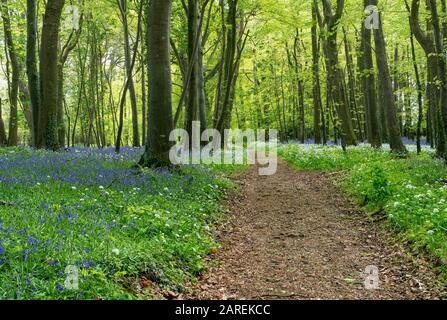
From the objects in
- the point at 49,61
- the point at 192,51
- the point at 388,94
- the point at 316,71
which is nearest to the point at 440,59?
the point at 388,94

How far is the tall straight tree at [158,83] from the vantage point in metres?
12.1

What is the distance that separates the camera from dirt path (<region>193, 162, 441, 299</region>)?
19.6 feet

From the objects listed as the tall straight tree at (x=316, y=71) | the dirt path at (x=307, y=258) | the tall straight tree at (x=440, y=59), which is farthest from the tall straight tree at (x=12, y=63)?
the tall straight tree at (x=316, y=71)

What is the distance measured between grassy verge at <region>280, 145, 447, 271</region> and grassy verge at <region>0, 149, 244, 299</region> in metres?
3.88

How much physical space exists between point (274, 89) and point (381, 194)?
38.9 meters

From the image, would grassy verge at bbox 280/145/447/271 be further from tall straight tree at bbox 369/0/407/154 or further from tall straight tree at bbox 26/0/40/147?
tall straight tree at bbox 26/0/40/147

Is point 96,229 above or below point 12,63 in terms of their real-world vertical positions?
below

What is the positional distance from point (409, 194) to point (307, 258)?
148 inches

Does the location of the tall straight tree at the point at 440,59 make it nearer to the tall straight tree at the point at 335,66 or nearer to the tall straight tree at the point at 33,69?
the tall straight tree at the point at 335,66

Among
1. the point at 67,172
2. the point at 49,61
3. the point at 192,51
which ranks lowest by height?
the point at 67,172

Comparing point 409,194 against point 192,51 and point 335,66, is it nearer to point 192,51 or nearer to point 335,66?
point 192,51

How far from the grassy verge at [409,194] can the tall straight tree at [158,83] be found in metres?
6.06

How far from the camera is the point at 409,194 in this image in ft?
31.8
